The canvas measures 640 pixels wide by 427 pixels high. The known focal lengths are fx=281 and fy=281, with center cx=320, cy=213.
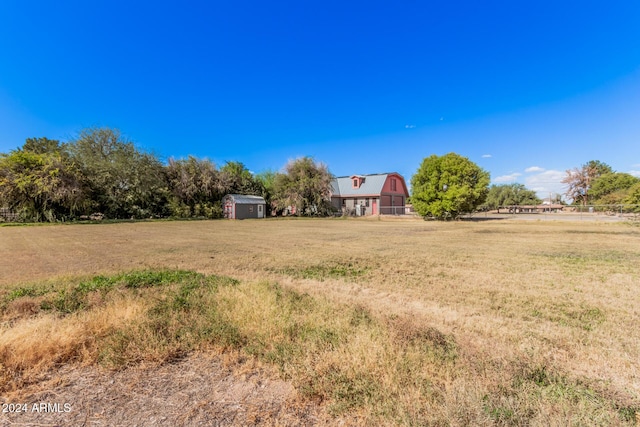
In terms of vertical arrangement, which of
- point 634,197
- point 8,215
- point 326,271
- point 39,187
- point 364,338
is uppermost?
point 39,187

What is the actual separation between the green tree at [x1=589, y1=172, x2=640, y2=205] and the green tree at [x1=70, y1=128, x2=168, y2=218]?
5814 centimetres

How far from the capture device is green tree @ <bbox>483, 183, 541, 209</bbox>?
57344 millimetres

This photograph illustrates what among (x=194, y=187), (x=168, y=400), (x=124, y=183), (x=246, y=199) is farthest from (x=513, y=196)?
(x=168, y=400)

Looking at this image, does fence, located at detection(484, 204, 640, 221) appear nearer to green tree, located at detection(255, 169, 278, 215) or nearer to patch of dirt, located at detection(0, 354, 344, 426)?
green tree, located at detection(255, 169, 278, 215)

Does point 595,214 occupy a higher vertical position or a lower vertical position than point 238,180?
lower

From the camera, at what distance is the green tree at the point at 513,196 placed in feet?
188

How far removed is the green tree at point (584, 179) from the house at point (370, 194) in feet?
115

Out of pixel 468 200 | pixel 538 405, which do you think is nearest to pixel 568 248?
pixel 538 405

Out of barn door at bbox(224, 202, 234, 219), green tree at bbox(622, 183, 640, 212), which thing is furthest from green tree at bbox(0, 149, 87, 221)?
green tree at bbox(622, 183, 640, 212)

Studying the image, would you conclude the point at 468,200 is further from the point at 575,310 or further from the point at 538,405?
the point at 538,405

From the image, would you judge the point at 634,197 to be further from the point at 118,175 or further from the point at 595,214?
the point at 118,175

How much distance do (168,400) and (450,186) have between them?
A: 28.3 m

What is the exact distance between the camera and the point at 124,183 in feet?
94.7

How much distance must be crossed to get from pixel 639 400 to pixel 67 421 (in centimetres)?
425
